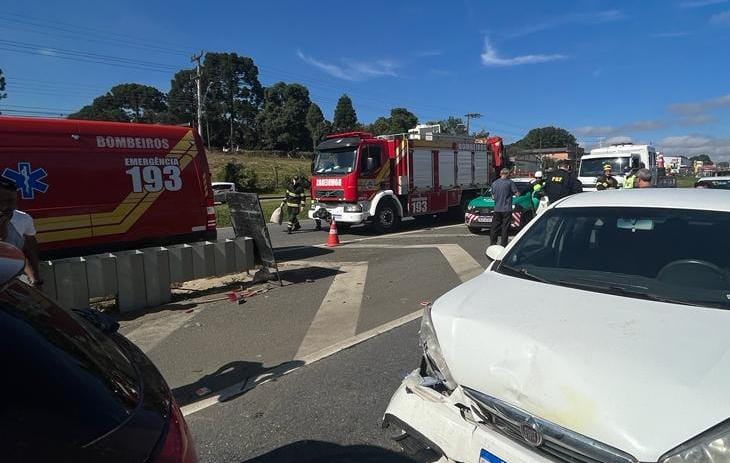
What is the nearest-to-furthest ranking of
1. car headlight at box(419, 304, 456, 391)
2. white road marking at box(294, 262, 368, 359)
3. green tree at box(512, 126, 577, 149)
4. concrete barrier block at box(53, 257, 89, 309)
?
car headlight at box(419, 304, 456, 391)
white road marking at box(294, 262, 368, 359)
concrete barrier block at box(53, 257, 89, 309)
green tree at box(512, 126, 577, 149)

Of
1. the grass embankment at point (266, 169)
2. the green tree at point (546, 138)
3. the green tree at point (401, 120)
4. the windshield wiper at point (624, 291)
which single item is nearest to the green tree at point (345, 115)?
the green tree at point (401, 120)

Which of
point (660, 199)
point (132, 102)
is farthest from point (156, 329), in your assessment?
point (132, 102)

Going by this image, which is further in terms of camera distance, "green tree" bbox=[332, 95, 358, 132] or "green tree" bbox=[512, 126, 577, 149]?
"green tree" bbox=[512, 126, 577, 149]

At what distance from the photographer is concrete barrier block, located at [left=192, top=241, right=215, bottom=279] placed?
7.28 m

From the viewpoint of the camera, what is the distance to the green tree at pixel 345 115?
307 ft

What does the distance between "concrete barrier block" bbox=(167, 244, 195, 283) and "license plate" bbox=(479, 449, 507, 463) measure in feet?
19.2

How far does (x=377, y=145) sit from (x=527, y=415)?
12.6 metres

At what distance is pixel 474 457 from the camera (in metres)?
2.07

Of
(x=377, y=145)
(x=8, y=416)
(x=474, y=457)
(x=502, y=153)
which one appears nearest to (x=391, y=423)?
(x=474, y=457)

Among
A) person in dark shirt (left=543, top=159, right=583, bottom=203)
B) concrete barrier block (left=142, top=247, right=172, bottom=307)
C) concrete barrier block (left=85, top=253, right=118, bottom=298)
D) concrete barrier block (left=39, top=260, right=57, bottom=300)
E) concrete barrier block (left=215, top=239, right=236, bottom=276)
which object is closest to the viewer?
concrete barrier block (left=39, top=260, right=57, bottom=300)

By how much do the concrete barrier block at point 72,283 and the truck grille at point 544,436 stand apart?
5575mm

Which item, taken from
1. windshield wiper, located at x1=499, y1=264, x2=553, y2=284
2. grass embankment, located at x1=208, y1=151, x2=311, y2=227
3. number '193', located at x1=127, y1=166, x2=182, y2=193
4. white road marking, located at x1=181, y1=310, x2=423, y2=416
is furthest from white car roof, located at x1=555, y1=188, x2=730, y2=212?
grass embankment, located at x1=208, y1=151, x2=311, y2=227

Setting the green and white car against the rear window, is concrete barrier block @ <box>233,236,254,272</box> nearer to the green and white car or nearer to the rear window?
the rear window

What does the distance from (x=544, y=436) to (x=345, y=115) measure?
96.5 metres
